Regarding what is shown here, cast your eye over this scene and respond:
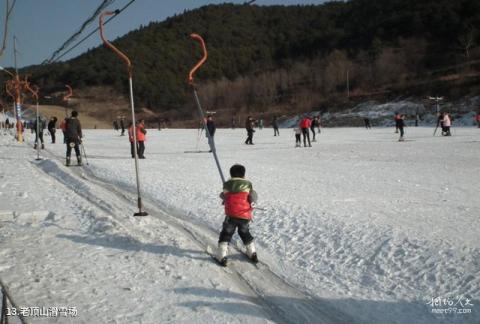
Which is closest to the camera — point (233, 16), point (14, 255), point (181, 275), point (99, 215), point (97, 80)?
point (181, 275)

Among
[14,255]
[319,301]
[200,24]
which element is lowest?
[319,301]

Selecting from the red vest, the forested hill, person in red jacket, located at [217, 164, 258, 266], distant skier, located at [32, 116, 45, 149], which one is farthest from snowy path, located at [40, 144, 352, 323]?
the forested hill

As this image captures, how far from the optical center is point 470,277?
517 centimetres

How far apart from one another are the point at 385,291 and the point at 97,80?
139 m

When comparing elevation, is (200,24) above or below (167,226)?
above

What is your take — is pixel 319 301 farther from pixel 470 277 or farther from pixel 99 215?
pixel 99 215

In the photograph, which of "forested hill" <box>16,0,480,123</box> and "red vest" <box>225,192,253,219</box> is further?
"forested hill" <box>16,0,480,123</box>

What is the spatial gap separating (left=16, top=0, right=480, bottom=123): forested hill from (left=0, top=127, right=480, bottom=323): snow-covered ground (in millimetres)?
70296

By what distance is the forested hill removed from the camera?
9838 centimetres

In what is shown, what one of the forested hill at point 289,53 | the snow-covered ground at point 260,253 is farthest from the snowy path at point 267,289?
the forested hill at point 289,53

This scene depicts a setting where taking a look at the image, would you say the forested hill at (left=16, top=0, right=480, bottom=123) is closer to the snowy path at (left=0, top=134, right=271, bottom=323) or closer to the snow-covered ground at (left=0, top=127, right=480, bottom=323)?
the snow-covered ground at (left=0, top=127, right=480, bottom=323)

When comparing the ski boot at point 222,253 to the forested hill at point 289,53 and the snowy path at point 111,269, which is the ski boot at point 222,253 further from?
the forested hill at point 289,53

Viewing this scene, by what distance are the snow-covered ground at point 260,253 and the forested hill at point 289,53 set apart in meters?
70.3

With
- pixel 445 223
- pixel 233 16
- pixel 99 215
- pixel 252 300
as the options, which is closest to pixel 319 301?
pixel 252 300
